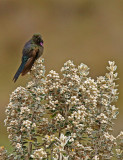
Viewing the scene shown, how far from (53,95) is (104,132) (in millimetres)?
374

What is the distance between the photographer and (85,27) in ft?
48.3

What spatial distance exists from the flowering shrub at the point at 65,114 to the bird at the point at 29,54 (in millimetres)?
400

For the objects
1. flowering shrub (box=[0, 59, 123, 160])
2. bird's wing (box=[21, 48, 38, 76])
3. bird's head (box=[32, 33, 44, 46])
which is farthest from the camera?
bird's head (box=[32, 33, 44, 46])

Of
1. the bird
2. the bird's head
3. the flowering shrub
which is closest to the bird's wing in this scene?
the bird

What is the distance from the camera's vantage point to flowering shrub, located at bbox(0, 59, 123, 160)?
1.95 meters

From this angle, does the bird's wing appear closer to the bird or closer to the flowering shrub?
the bird

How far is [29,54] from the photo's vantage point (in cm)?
277

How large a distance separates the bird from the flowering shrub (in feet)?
1.31

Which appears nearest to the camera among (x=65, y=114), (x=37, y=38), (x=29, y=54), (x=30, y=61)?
(x=65, y=114)

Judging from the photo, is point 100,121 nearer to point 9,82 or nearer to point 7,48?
point 9,82

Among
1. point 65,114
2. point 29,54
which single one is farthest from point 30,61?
point 65,114

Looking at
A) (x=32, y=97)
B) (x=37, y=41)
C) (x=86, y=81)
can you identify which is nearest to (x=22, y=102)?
(x=32, y=97)

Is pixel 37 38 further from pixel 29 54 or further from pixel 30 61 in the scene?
pixel 30 61

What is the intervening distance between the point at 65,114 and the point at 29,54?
2.84 feet
